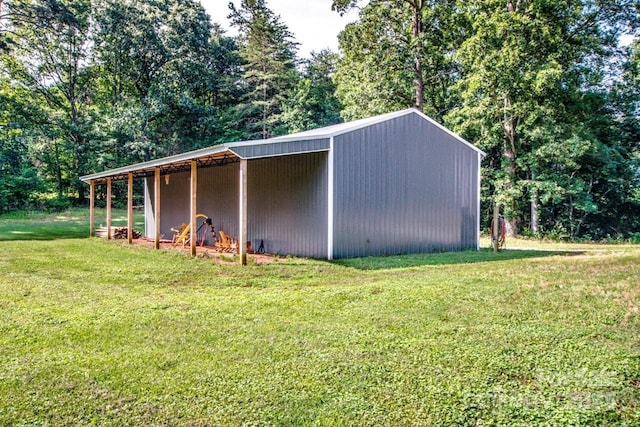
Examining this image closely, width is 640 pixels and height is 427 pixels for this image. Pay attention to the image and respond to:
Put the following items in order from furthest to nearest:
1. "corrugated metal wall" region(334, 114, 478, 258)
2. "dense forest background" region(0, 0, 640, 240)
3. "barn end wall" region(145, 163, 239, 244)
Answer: "dense forest background" region(0, 0, 640, 240)
"barn end wall" region(145, 163, 239, 244)
"corrugated metal wall" region(334, 114, 478, 258)

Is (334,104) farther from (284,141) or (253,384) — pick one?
(253,384)

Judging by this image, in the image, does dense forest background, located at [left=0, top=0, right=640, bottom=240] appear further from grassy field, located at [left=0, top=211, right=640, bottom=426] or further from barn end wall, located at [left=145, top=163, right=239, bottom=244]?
grassy field, located at [left=0, top=211, right=640, bottom=426]

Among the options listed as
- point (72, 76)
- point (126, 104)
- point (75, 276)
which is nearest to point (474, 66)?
point (75, 276)

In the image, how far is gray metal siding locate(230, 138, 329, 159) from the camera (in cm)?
728

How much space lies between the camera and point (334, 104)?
2630 cm

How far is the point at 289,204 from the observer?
9.49 metres

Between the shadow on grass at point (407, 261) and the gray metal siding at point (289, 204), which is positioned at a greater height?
the gray metal siding at point (289, 204)

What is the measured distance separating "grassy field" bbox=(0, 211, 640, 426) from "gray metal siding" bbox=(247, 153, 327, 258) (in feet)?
8.78

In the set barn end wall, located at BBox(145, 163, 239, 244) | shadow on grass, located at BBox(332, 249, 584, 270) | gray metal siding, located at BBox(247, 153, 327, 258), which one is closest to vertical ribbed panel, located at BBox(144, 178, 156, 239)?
barn end wall, located at BBox(145, 163, 239, 244)

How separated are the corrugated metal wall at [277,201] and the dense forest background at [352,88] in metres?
9.01

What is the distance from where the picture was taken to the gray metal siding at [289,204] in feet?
28.6

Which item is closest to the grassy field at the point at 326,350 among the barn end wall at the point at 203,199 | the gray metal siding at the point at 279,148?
the gray metal siding at the point at 279,148

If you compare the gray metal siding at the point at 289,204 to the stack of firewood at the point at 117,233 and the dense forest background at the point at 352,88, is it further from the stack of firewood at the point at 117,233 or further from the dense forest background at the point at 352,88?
the dense forest background at the point at 352,88

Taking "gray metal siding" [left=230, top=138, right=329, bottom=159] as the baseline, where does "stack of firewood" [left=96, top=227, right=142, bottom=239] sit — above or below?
below
